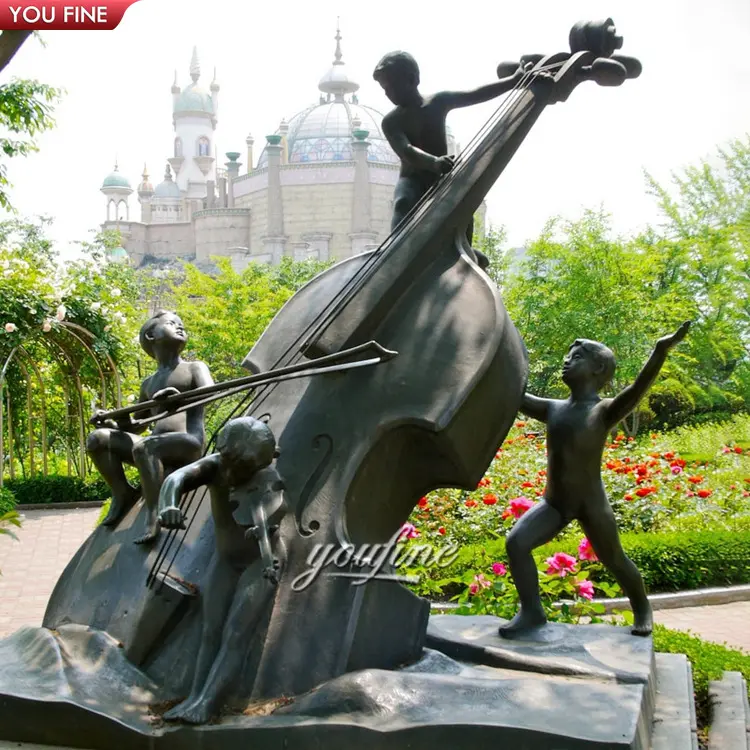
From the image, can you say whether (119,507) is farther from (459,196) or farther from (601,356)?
(601,356)

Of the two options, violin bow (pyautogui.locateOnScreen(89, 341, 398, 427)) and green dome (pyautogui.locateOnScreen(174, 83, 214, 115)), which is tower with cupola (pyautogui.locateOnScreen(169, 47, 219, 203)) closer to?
green dome (pyautogui.locateOnScreen(174, 83, 214, 115))

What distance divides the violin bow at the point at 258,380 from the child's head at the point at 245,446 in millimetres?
213

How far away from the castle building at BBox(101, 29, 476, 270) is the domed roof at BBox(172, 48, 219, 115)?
14.5 meters

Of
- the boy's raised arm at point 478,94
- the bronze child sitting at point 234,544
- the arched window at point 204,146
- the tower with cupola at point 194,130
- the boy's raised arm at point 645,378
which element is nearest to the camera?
the bronze child sitting at point 234,544

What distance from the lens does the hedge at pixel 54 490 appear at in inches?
666

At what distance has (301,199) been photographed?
66688mm

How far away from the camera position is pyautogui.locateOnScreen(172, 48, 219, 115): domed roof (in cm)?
9019

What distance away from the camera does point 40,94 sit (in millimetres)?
11930

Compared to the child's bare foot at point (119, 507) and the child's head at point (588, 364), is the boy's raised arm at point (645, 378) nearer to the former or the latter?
the child's head at point (588, 364)

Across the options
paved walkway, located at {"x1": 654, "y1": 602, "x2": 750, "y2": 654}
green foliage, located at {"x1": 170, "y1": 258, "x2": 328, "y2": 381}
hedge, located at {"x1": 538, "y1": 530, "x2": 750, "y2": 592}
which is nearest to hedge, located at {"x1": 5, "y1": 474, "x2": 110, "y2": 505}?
green foliage, located at {"x1": 170, "y1": 258, "x2": 328, "y2": 381}

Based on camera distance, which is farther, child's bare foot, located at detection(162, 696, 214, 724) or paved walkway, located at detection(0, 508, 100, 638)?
paved walkway, located at detection(0, 508, 100, 638)

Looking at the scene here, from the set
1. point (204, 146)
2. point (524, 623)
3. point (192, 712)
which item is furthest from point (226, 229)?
point (192, 712)

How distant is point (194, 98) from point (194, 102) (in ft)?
1.97

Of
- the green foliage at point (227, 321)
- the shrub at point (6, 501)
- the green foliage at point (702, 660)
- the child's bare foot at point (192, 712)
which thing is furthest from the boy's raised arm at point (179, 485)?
the green foliage at point (227, 321)
